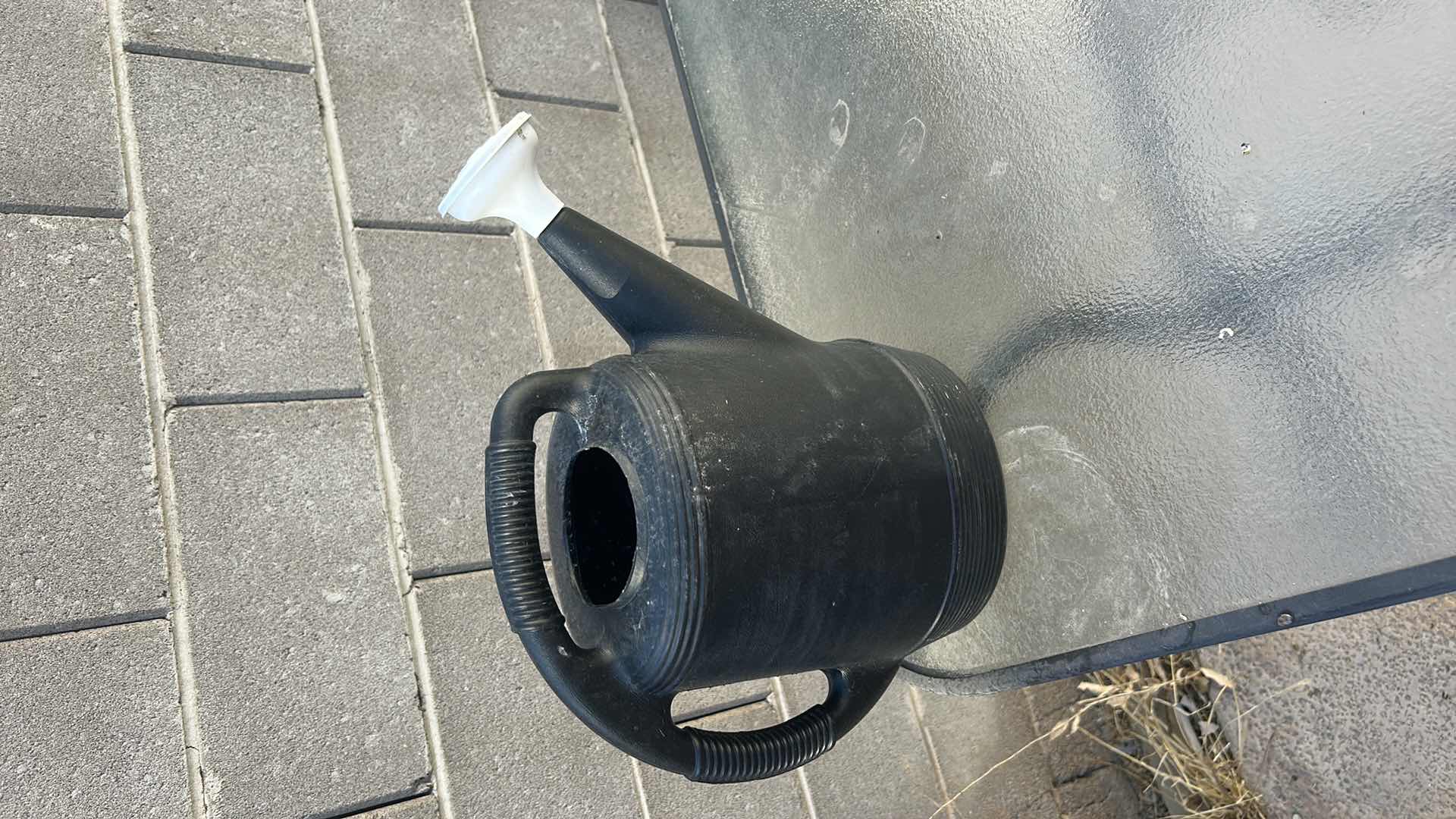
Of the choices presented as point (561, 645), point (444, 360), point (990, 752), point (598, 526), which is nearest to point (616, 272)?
point (598, 526)

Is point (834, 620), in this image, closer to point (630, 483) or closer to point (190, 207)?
point (630, 483)

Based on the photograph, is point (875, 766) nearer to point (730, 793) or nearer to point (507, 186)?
point (730, 793)

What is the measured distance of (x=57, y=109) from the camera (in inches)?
51.5

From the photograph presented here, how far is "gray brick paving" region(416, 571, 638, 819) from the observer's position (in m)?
1.31

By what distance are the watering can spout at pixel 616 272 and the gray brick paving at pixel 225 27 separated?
2.17ft

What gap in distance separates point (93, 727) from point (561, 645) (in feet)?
1.96

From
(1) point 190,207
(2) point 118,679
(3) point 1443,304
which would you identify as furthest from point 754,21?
(2) point 118,679

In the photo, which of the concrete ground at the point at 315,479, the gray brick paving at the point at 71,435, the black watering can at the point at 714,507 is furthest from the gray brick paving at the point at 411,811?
the black watering can at the point at 714,507

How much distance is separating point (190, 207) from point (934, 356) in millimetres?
915

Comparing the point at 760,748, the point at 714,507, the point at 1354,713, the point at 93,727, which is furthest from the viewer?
the point at 1354,713

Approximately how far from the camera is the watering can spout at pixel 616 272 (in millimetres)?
975

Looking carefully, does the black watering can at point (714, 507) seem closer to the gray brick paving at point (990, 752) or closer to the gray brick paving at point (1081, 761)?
the gray brick paving at point (990, 752)

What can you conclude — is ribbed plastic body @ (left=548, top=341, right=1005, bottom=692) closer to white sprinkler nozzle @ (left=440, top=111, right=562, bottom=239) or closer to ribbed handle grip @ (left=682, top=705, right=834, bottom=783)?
ribbed handle grip @ (left=682, top=705, right=834, bottom=783)

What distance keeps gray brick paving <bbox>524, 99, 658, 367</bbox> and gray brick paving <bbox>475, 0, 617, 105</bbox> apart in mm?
33
